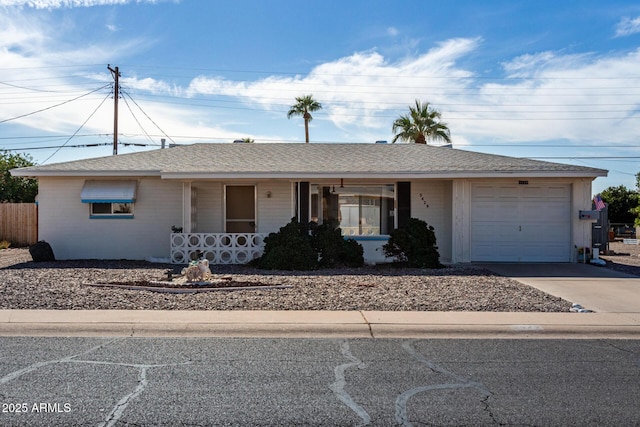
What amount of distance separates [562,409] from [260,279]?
320 inches

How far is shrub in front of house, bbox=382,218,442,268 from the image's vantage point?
14.6 metres

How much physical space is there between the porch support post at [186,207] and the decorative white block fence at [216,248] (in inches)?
12.3

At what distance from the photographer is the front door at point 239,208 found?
17.6 meters

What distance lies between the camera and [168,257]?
17.0 m

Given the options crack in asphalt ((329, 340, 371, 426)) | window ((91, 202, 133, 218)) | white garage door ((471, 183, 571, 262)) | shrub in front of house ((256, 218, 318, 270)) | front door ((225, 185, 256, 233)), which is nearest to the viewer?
crack in asphalt ((329, 340, 371, 426))

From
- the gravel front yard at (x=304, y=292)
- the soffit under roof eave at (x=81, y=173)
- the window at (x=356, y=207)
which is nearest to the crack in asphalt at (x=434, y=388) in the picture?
the gravel front yard at (x=304, y=292)

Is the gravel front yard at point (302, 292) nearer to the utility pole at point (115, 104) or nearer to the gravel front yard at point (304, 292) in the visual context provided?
the gravel front yard at point (304, 292)

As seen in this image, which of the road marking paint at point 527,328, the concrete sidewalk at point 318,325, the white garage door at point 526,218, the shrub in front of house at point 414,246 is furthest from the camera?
the white garage door at point 526,218

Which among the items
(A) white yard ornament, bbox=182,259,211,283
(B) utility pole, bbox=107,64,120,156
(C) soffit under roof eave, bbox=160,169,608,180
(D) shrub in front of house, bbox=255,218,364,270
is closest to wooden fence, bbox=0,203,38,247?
(B) utility pole, bbox=107,64,120,156

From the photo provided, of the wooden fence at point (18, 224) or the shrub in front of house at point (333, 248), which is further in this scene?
the wooden fence at point (18, 224)

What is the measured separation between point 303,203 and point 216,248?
3019 millimetres

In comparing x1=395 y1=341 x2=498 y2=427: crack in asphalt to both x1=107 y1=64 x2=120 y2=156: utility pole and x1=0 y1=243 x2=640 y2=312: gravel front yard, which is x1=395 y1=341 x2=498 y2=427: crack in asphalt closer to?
x1=0 y1=243 x2=640 y2=312: gravel front yard

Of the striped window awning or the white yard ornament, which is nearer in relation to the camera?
the white yard ornament

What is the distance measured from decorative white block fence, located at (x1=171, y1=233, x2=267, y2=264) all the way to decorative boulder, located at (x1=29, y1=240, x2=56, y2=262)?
377cm
